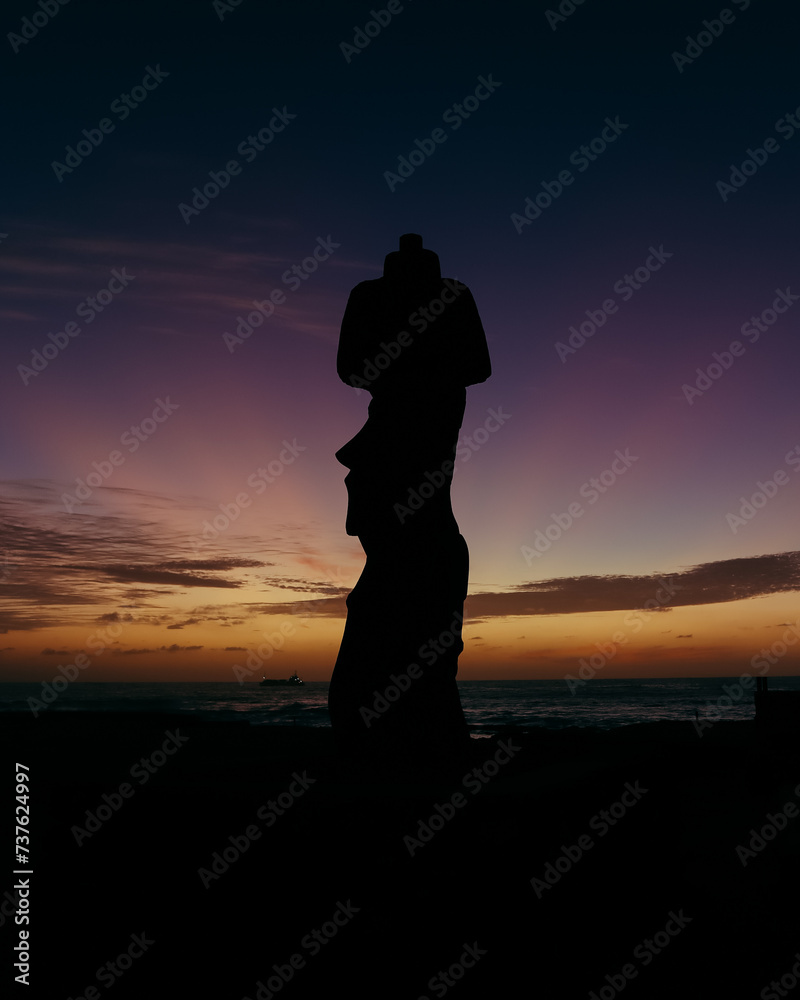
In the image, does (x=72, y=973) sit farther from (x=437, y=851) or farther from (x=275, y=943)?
(x=437, y=851)

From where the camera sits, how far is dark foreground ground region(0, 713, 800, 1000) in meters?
4.44

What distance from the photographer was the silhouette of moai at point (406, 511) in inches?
284

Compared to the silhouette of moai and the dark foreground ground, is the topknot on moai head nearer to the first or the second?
the silhouette of moai

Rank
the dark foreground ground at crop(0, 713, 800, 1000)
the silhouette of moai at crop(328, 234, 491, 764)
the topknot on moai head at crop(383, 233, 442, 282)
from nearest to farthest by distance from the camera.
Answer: the dark foreground ground at crop(0, 713, 800, 1000) → the silhouette of moai at crop(328, 234, 491, 764) → the topknot on moai head at crop(383, 233, 442, 282)

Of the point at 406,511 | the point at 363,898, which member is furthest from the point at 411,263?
the point at 363,898

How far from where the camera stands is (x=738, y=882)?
6.88m

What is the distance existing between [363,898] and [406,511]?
12.2 ft

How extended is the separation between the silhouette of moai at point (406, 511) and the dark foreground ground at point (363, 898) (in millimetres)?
1262

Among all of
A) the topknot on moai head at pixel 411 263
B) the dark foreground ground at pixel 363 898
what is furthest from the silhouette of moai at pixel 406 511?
the dark foreground ground at pixel 363 898

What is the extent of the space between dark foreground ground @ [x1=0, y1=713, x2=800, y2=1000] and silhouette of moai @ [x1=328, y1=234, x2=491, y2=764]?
Result: 4.14ft

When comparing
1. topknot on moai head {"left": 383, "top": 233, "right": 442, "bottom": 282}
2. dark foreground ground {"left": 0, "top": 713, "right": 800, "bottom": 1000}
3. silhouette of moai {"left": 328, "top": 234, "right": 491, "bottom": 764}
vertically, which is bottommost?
dark foreground ground {"left": 0, "top": 713, "right": 800, "bottom": 1000}

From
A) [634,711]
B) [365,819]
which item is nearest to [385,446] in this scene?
[365,819]

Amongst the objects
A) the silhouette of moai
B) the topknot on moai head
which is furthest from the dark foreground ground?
the topknot on moai head

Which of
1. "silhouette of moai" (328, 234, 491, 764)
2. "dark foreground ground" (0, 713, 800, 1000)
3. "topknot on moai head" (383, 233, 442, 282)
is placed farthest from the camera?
"topknot on moai head" (383, 233, 442, 282)
